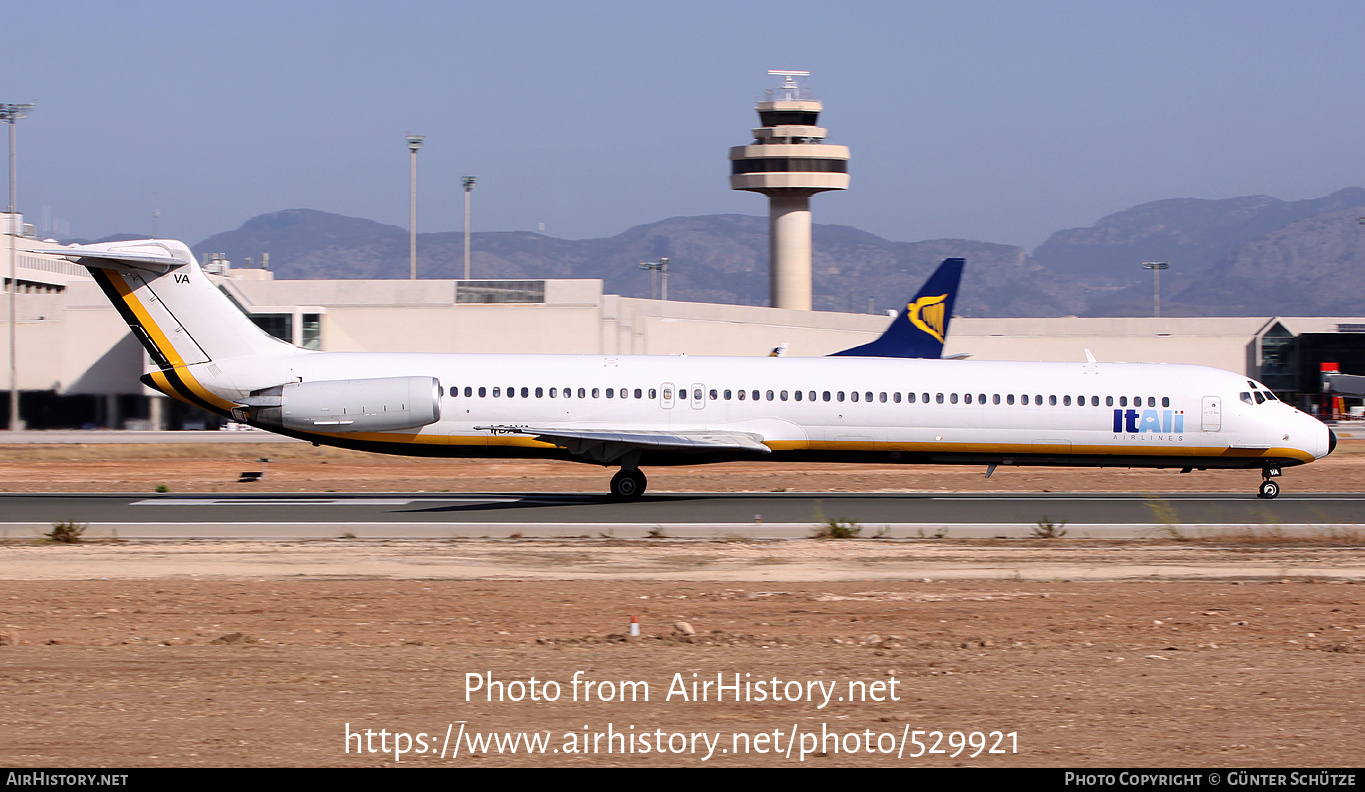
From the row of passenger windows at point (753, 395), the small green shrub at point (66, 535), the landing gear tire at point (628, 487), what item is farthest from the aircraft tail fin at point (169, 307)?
the landing gear tire at point (628, 487)

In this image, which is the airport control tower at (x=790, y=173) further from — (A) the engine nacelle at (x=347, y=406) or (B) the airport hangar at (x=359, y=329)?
(A) the engine nacelle at (x=347, y=406)

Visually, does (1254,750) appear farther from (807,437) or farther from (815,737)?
(807,437)

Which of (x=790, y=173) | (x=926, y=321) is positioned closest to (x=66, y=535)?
(x=926, y=321)

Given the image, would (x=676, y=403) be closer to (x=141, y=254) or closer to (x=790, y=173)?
(x=141, y=254)

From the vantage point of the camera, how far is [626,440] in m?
23.2

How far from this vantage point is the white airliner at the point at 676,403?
23797mm

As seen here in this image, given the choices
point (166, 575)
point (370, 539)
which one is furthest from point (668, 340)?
point (166, 575)

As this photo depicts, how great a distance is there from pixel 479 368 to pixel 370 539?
21.7 ft

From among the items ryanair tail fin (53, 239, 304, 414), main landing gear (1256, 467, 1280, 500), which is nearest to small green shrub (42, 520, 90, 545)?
ryanair tail fin (53, 239, 304, 414)

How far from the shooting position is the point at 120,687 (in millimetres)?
9469

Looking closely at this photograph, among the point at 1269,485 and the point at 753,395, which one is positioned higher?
the point at 753,395

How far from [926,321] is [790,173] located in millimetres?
39495

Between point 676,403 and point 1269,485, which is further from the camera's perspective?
point 1269,485

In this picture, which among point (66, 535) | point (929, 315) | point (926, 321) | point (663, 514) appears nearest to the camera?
point (66, 535)
